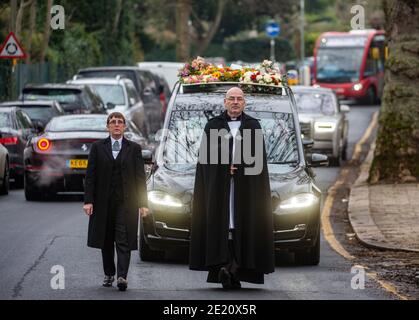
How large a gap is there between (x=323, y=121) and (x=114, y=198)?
61.5ft

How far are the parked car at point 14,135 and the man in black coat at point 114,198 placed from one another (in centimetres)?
1393

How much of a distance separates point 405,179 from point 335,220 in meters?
4.55

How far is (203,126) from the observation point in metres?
16.8

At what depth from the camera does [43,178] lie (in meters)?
24.2

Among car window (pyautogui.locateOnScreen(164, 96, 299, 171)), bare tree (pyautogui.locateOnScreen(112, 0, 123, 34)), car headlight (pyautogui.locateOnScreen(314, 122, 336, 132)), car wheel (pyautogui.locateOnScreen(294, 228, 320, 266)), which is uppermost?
bare tree (pyautogui.locateOnScreen(112, 0, 123, 34))

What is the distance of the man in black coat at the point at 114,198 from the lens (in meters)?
13.6

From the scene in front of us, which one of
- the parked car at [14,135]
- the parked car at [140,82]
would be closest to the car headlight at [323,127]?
the parked car at [14,135]

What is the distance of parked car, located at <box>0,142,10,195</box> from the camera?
83.5 ft

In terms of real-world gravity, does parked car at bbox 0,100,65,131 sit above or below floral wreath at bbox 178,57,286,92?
below

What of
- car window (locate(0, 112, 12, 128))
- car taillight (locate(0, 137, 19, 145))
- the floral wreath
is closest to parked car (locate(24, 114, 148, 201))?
car taillight (locate(0, 137, 19, 145))

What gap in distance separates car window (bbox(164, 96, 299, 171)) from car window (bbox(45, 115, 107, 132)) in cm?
806

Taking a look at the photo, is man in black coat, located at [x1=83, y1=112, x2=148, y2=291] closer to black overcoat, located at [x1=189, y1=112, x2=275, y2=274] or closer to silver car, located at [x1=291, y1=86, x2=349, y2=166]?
black overcoat, located at [x1=189, y1=112, x2=275, y2=274]

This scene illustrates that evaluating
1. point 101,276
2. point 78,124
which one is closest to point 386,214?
point 78,124
